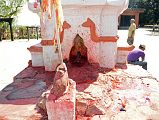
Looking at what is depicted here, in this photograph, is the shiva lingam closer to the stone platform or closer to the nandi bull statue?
the nandi bull statue

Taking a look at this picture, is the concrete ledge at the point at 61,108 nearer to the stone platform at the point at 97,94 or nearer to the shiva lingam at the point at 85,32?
the stone platform at the point at 97,94

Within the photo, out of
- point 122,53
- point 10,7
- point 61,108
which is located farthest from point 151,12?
point 61,108

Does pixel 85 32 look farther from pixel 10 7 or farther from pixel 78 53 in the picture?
pixel 10 7

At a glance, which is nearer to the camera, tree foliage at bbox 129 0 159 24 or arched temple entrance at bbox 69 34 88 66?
arched temple entrance at bbox 69 34 88 66

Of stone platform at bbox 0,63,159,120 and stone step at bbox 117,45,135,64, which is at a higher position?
stone step at bbox 117,45,135,64

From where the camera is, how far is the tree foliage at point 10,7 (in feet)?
85.4

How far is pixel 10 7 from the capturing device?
26469mm

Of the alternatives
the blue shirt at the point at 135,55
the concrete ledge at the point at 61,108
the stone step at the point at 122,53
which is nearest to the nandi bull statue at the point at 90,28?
the stone step at the point at 122,53

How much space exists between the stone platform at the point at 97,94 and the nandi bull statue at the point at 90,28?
0.34 metres

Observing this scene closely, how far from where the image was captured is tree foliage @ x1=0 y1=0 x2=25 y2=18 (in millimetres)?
26020

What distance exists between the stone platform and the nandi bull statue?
0.34m

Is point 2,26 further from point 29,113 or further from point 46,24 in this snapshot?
point 29,113

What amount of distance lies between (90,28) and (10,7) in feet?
73.9

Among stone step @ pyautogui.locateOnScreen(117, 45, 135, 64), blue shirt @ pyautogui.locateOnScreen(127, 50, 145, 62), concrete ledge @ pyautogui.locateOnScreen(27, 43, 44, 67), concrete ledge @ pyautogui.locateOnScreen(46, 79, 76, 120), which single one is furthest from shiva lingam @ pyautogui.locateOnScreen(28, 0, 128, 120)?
blue shirt @ pyautogui.locateOnScreen(127, 50, 145, 62)
